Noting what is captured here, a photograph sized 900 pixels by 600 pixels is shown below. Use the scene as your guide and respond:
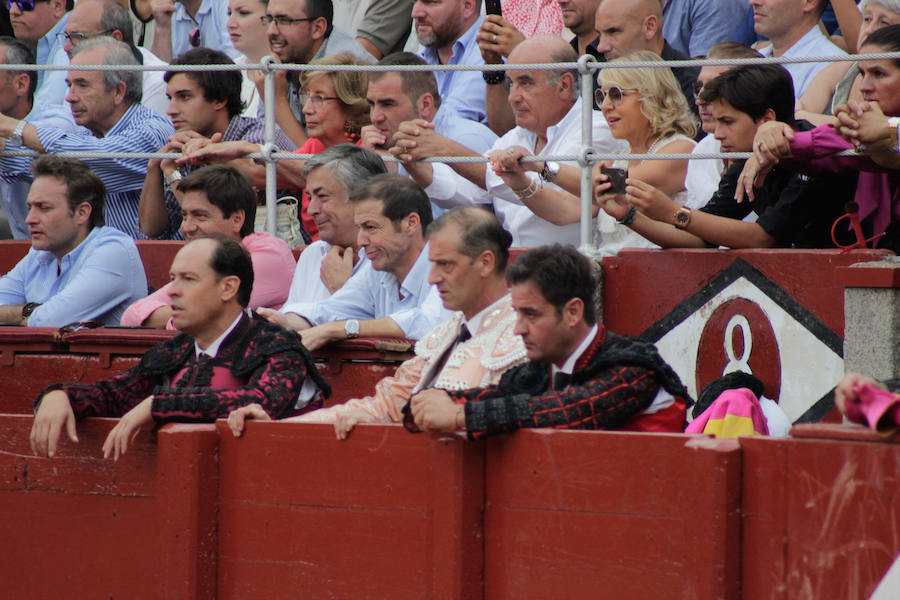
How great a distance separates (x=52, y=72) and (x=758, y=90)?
5.14 m

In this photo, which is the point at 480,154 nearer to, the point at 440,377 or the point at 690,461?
the point at 440,377

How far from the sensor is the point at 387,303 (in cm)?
638

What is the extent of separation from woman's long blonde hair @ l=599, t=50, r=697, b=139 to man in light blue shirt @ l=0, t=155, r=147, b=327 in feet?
7.99

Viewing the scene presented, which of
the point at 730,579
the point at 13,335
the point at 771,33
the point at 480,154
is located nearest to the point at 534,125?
the point at 480,154

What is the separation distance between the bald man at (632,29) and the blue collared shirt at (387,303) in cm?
177

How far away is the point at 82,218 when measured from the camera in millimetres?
7133

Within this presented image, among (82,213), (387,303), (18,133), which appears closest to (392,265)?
(387,303)

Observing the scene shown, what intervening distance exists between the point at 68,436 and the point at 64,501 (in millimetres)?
295

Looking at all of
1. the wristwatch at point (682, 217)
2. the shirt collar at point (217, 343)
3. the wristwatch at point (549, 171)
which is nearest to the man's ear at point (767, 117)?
the wristwatch at point (682, 217)

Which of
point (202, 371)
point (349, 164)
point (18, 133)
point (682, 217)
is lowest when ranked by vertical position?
point (202, 371)

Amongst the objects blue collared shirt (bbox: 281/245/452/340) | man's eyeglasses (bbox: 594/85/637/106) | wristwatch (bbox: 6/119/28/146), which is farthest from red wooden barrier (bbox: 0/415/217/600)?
wristwatch (bbox: 6/119/28/146)

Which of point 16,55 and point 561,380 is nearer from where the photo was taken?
point 561,380

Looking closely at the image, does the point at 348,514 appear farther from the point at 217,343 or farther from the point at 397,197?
the point at 397,197

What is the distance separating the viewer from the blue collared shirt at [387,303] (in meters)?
6.09
